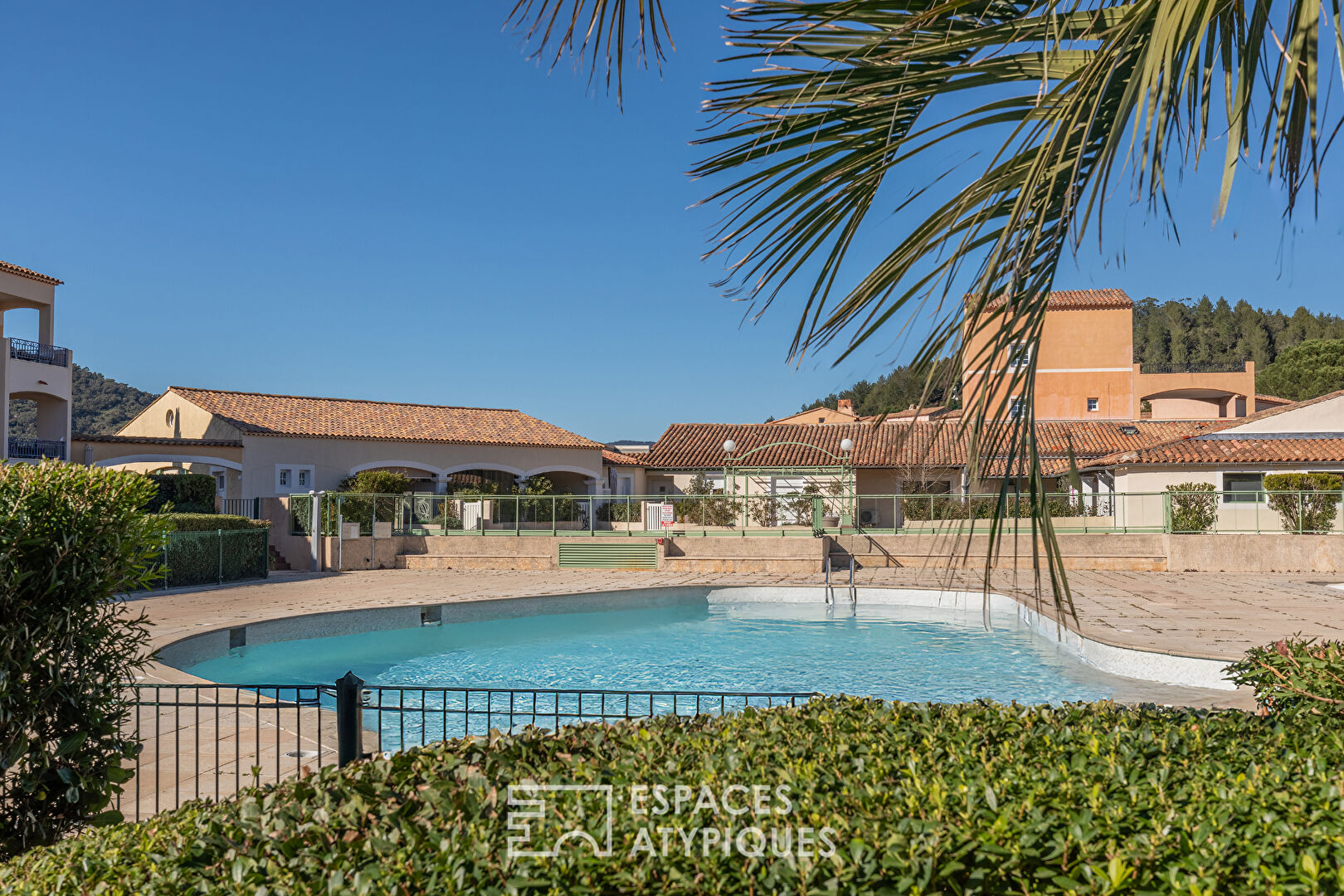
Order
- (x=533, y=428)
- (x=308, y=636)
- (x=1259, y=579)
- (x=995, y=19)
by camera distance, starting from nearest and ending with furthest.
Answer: (x=995, y=19)
(x=308, y=636)
(x=1259, y=579)
(x=533, y=428)

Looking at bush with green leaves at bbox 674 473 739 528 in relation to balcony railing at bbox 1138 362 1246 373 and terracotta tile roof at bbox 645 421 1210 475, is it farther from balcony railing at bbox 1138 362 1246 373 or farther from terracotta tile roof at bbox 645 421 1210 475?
balcony railing at bbox 1138 362 1246 373

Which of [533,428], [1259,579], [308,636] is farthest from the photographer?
[533,428]

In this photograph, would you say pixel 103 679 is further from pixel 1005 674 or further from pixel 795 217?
pixel 1005 674

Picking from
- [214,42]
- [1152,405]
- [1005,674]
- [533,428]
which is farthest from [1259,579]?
[1152,405]

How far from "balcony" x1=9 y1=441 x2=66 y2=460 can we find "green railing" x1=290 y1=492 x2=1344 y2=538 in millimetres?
11139

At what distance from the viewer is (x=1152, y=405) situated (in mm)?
44062

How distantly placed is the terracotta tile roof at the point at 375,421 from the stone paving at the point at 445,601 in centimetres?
1286

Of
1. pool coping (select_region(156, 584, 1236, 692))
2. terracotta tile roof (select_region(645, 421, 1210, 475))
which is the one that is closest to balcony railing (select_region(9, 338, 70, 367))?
pool coping (select_region(156, 584, 1236, 692))

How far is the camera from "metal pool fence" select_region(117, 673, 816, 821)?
5.12 meters

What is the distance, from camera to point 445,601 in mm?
15078

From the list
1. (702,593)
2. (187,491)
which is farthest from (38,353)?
(702,593)

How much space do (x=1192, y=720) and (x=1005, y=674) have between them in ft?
27.5

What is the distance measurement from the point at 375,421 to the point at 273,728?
1111 inches

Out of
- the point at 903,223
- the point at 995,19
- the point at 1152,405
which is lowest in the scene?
the point at 903,223
